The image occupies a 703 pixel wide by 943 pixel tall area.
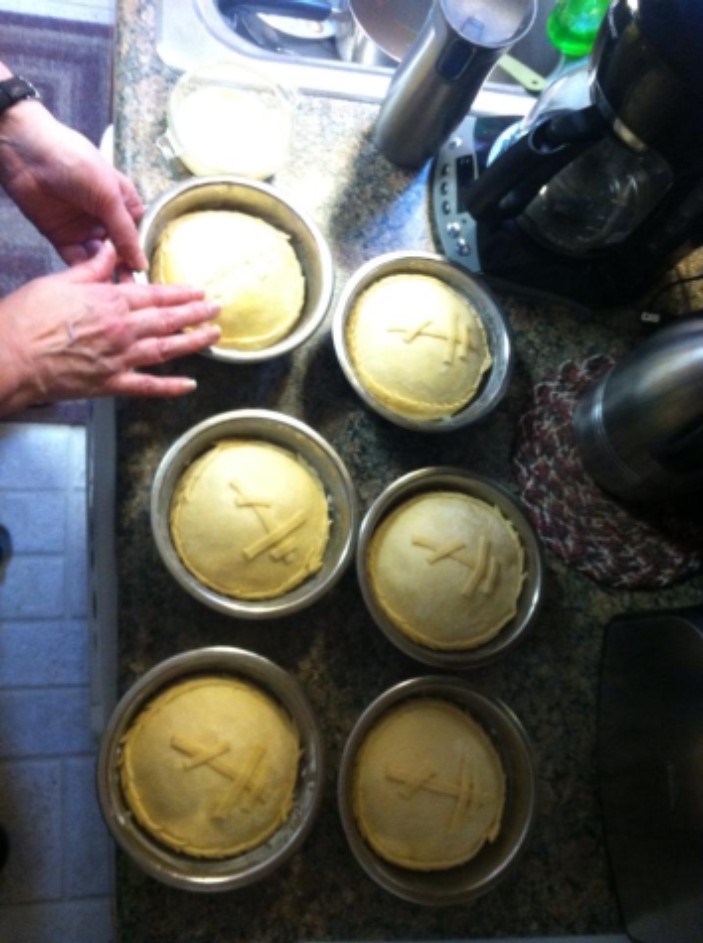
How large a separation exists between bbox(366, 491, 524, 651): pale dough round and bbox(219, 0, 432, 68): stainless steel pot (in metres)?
0.73

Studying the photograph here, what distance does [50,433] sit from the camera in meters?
1.53

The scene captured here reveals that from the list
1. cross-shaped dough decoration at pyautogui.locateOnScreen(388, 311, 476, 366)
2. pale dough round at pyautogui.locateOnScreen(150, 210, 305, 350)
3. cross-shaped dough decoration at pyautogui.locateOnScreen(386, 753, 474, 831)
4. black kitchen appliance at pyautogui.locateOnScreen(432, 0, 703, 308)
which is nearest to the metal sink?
black kitchen appliance at pyautogui.locateOnScreen(432, 0, 703, 308)

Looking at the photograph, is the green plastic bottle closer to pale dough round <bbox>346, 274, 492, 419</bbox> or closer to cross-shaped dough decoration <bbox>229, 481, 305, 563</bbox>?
pale dough round <bbox>346, 274, 492, 419</bbox>

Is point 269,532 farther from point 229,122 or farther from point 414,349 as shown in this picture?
point 229,122

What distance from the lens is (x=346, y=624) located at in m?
0.81

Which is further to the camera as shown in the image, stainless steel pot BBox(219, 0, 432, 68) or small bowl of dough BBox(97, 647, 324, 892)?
stainless steel pot BBox(219, 0, 432, 68)

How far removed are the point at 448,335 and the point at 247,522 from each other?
0.33 m

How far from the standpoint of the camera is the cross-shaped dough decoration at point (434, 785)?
0.74 meters

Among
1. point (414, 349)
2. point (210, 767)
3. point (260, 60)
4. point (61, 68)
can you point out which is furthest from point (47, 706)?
point (61, 68)

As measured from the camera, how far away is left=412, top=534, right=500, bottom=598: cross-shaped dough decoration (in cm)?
80

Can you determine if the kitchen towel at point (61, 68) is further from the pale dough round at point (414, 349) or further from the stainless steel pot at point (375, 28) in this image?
the pale dough round at point (414, 349)

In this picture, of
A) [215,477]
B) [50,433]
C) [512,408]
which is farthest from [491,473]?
[50,433]

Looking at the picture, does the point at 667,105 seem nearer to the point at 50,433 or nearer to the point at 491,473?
the point at 491,473

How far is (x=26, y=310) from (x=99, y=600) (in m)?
0.32
